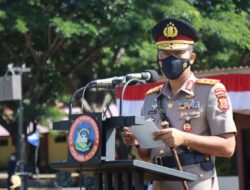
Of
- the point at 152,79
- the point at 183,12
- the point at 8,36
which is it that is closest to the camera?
the point at 152,79

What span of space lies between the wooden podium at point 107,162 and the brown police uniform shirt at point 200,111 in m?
0.22

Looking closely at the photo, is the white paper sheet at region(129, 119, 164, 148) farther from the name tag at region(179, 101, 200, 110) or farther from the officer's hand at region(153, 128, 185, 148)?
the name tag at region(179, 101, 200, 110)

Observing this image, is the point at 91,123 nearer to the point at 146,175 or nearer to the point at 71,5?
the point at 146,175

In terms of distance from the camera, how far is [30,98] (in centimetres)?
2152

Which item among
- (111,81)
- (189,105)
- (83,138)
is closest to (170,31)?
(189,105)

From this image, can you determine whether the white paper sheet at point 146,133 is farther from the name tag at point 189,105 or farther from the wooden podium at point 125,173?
the name tag at point 189,105

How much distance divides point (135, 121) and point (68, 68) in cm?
1820

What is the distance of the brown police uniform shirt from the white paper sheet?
7.0 inches

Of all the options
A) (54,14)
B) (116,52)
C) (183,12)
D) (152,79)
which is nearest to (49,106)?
(116,52)

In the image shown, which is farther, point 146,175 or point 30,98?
point 30,98

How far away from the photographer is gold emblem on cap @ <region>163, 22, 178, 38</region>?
369 centimetres

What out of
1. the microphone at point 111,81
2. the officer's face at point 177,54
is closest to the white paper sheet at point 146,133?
A: the officer's face at point 177,54

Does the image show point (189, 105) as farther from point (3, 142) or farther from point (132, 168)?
A: point (3, 142)

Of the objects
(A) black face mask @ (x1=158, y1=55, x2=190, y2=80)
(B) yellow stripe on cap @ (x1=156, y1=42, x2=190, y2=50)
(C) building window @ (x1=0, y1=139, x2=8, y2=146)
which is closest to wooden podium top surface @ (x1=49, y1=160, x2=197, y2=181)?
(A) black face mask @ (x1=158, y1=55, x2=190, y2=80)
